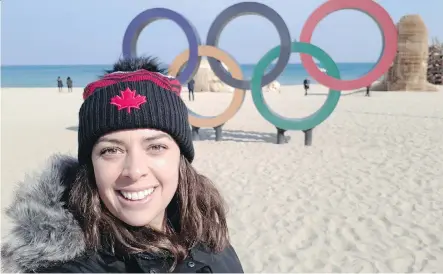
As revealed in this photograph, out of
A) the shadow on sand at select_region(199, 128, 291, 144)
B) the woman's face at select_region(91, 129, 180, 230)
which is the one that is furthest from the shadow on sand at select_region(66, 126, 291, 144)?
the woman's face at select_region(91, 129, 180, 230)

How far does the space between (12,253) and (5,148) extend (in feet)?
33.0

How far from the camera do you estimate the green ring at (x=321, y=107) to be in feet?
31.3

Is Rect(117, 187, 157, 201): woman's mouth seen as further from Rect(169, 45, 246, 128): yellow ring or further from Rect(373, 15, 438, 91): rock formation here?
Rect(373, 15, 438, 91): rock formation

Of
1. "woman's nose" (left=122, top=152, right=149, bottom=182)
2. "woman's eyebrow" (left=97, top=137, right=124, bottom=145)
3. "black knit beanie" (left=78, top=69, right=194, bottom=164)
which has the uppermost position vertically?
"black knit beanie" (left=78, top=69, right=194, bottom=164)

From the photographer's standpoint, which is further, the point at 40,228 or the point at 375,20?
the point at 375,20

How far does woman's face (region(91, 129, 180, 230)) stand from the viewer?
1540 mm

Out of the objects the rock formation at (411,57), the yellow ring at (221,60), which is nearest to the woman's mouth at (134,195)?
the yellow ring at (221,60)

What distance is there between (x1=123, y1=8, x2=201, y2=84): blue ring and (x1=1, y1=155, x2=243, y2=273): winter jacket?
849 cm

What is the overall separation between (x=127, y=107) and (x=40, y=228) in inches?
21.1

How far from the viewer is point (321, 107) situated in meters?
9.84

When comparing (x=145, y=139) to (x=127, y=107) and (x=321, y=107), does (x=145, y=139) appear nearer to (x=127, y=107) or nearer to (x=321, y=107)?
(x=127, y=107)

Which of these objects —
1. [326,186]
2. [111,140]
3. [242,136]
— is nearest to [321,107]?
[242,136]

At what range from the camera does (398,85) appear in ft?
78.3

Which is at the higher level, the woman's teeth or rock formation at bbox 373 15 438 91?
rock formation at bbox 373 15 438 91
